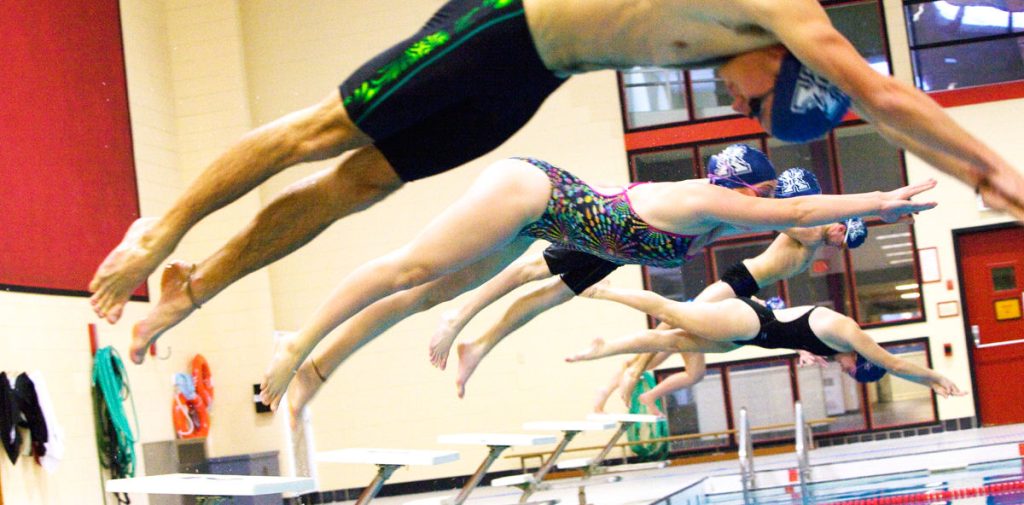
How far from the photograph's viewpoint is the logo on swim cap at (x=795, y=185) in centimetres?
638

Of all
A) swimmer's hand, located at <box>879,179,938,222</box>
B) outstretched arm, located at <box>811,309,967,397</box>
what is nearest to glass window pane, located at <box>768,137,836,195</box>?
outstretched arm, located at <box>811,309,967,397</box>

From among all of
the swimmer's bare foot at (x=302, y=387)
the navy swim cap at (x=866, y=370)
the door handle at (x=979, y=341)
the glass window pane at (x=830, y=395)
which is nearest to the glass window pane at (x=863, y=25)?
the door handle at (x=979, y=341)

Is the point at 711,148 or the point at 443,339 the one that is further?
the point at 711,148

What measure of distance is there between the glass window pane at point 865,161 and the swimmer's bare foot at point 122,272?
11.6 m

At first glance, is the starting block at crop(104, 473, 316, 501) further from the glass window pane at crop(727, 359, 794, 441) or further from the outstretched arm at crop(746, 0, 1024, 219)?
the glass window pane at crop(727, 359, 794, 441)

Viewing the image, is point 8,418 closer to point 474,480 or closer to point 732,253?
point 474,480

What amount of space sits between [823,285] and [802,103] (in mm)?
11247

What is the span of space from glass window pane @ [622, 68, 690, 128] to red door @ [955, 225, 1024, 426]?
12.2ft

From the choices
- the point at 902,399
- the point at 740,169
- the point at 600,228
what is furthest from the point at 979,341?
the point at 600,228

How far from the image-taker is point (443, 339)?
5562 millimetres

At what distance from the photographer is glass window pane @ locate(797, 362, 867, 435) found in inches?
545

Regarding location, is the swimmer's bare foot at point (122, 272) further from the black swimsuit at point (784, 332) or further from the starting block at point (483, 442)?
the black swimsuit at point (784, 332)

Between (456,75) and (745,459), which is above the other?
(456,75)

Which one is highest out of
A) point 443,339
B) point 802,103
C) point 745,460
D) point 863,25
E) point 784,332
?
point 863,25
